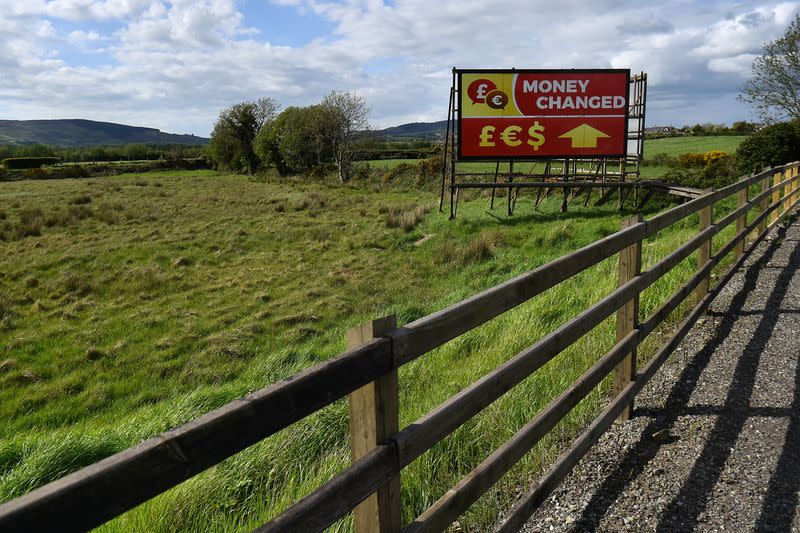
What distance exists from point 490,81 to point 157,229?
1189 centimetres

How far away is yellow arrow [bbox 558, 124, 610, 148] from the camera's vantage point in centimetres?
1764

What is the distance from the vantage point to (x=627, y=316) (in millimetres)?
4398

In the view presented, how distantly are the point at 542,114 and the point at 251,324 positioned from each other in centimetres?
1059

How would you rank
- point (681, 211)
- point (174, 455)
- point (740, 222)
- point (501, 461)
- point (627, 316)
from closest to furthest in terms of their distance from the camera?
point (174, 455), point (501, 461), point (627, 316), point (681, 211), point (740, 222)

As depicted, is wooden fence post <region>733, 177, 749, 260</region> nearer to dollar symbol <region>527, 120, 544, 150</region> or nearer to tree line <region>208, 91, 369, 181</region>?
dollar symbol <region>527, 120, 544, 150</region>

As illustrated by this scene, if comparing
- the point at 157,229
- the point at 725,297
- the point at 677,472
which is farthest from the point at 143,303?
the point at 677,472

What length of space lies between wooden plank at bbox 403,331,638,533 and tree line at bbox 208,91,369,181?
4148 centimetres

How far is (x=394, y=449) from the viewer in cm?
212

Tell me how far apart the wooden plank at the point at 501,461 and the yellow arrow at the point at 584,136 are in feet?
47.8

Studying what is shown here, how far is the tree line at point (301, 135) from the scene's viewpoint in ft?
156

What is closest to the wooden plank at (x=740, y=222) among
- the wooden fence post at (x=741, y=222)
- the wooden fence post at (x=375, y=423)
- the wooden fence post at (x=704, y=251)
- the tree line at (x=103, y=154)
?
the wooden fence post at (x=741, y=222)

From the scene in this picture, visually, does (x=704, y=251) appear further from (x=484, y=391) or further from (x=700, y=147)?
(x=700, y=147)

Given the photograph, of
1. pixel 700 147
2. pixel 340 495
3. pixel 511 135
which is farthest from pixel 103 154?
pixel 340 495

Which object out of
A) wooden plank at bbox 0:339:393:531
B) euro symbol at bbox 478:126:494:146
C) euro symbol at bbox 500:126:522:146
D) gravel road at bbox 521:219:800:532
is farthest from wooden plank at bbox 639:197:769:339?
euro symbol at bbox 478:126:494:146
